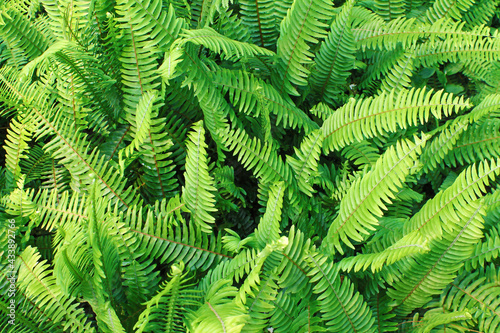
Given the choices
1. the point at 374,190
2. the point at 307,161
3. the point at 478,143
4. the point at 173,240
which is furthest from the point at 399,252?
the point at 478,143

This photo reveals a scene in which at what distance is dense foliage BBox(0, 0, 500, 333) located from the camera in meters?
1.79

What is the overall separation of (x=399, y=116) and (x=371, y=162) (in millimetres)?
387

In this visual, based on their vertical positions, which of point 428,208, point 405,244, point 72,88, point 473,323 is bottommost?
point 473,323

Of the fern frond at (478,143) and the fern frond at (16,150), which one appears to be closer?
the fern frond at (16,150)

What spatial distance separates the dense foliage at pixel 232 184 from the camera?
179 centimetres

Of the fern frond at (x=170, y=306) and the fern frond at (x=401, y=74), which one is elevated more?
the fern frond at (x=401, y=74)

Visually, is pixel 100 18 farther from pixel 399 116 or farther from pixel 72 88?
pixel 399 116

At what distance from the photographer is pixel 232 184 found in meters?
2.20

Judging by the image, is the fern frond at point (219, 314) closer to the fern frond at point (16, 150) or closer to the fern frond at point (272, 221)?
the fern frond at point (272, 221)

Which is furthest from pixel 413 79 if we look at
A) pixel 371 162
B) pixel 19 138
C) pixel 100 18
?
pixel 19 138

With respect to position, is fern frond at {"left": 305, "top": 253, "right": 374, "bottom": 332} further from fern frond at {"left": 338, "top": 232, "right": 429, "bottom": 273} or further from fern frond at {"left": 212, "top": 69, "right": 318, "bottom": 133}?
fern frond at {"left": 212, "top": 69, "right": 318, "bottom": 133}

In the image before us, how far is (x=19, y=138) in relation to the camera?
2.21 metres

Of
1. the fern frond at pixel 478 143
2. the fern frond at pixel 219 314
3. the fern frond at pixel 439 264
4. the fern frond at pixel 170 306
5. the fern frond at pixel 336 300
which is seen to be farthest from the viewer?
the fern frond at pixel 478 143

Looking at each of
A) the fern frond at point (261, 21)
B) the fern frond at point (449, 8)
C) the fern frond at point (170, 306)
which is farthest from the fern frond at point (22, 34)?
the fern frond at point (449, 8)
